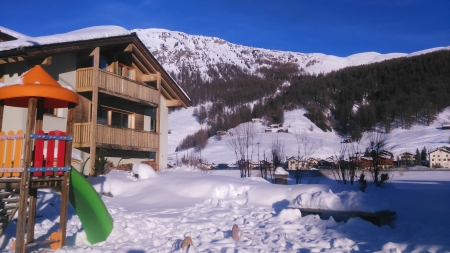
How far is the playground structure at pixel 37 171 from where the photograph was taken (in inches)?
259

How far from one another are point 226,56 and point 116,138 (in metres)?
163

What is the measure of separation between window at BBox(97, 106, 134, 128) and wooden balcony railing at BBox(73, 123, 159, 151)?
1064 millimetres

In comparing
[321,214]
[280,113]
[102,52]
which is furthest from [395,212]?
[280,113]

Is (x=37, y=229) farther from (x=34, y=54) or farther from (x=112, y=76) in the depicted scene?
(x=112, y=76)

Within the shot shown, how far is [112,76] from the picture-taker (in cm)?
1833

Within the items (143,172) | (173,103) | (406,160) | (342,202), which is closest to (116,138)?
(143,172)

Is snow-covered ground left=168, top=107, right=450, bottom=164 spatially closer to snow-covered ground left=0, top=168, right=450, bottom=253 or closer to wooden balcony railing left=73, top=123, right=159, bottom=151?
wooden balcony railing left=73, top=123, right=159, bottom=151

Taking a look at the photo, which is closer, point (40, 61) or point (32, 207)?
point (32, 207)

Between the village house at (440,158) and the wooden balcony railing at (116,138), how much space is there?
80.0ft

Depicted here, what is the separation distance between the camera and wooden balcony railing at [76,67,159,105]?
687 inches

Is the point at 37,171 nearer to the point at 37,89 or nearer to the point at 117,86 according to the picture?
the point at 37,89

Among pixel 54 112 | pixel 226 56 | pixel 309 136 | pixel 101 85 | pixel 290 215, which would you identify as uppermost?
pixel 226 56

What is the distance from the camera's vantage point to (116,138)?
1848cm

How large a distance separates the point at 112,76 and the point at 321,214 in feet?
42.1
